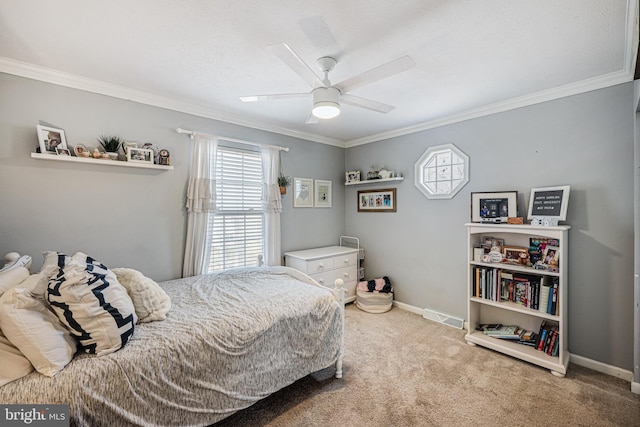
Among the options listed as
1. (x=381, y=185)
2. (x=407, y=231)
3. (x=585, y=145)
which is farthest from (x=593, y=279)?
(x=381, y=185)

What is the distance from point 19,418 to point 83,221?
1.72m

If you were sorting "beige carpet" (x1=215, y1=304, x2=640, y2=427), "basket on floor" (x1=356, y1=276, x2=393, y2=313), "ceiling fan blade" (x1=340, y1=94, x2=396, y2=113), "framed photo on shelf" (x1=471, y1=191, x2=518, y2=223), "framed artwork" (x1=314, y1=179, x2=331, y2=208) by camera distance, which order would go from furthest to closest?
"framed artwork" (x1=314, y1=179, x2=331, y2=208)
"basket on floor" (x1=356, y1=276, x2=393, y2=313)
"framed photo on shelf" (x1=471, y1=191, x2=518, y2=223)
"ceiling fan blade" (x1=340, y1=94, x2=396, y2=113)
"beige carpet" (x1=215, y1=304, x2=640, y2=427)

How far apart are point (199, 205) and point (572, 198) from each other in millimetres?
3609

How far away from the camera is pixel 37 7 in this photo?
1521 millimetres

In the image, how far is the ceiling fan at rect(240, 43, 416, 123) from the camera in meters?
1.55

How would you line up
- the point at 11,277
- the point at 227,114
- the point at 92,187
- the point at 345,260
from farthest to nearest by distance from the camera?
the point at 345,260, the point at 227,114, the point at 92,187, the point at 11,277

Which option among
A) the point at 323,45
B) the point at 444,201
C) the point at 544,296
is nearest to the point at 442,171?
the point at 444,201

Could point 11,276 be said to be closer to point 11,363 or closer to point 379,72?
point 11,363

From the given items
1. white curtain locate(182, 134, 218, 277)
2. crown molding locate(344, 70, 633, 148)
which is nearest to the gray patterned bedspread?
white curtain locate(182, 134, 218, 277)

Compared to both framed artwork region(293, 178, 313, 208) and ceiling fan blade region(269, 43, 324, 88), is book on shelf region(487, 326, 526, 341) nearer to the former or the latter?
framed artwork region(293, 178, 313, 208)

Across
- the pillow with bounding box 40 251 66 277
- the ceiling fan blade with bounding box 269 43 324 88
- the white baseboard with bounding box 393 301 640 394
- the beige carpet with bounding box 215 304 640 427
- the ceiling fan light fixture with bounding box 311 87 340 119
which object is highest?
the ceiling fan blade with bounding box 269 43 324 88

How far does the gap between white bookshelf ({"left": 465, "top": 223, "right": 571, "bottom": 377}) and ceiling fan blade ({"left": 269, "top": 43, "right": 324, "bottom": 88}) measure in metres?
2.17

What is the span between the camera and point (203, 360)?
1.57 m

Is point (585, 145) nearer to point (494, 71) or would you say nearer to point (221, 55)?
point (494, 71)
